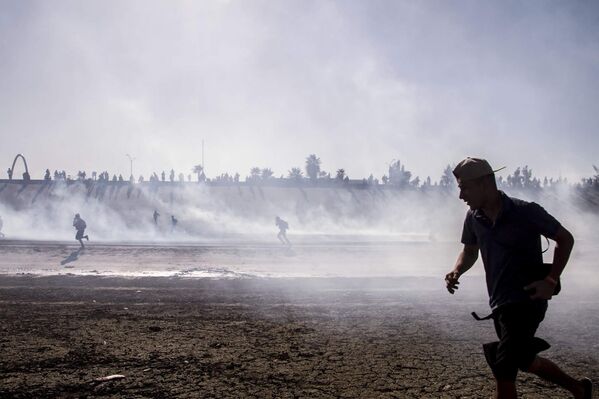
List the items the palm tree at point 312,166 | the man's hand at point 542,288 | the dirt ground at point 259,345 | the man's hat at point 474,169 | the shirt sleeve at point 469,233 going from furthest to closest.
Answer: the palm tree at point 312,166
the dirt ground at point 259,345
the shirt sleeve at point 469,233
the man's hat at point 474,169
the man's hand at point 542,288

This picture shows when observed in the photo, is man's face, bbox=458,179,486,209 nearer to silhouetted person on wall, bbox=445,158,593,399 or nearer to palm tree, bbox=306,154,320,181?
silhouetted person on wall, bbox=445,158,593,399

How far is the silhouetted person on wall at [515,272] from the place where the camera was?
318 cm

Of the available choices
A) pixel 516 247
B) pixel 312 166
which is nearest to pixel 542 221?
pixel 516 247

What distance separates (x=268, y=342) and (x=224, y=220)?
43.0m

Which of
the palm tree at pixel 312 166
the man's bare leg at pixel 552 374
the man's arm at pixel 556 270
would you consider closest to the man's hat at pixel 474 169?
the man's arm at pixel 556 270

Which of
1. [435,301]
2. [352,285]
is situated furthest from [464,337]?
[352,285]

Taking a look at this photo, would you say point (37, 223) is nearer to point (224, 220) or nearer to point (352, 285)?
point (224, 220)

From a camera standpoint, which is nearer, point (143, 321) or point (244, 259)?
point (143, 321)

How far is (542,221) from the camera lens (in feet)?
10.5

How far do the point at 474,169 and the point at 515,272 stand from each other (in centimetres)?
82

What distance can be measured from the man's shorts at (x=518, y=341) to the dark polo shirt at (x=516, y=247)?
82 millimetres

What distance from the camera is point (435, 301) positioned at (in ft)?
33.3

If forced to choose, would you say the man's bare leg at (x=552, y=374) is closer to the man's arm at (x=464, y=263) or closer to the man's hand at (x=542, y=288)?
the man's hand at (x=542, y=288)

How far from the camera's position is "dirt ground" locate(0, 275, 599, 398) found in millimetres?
4465
